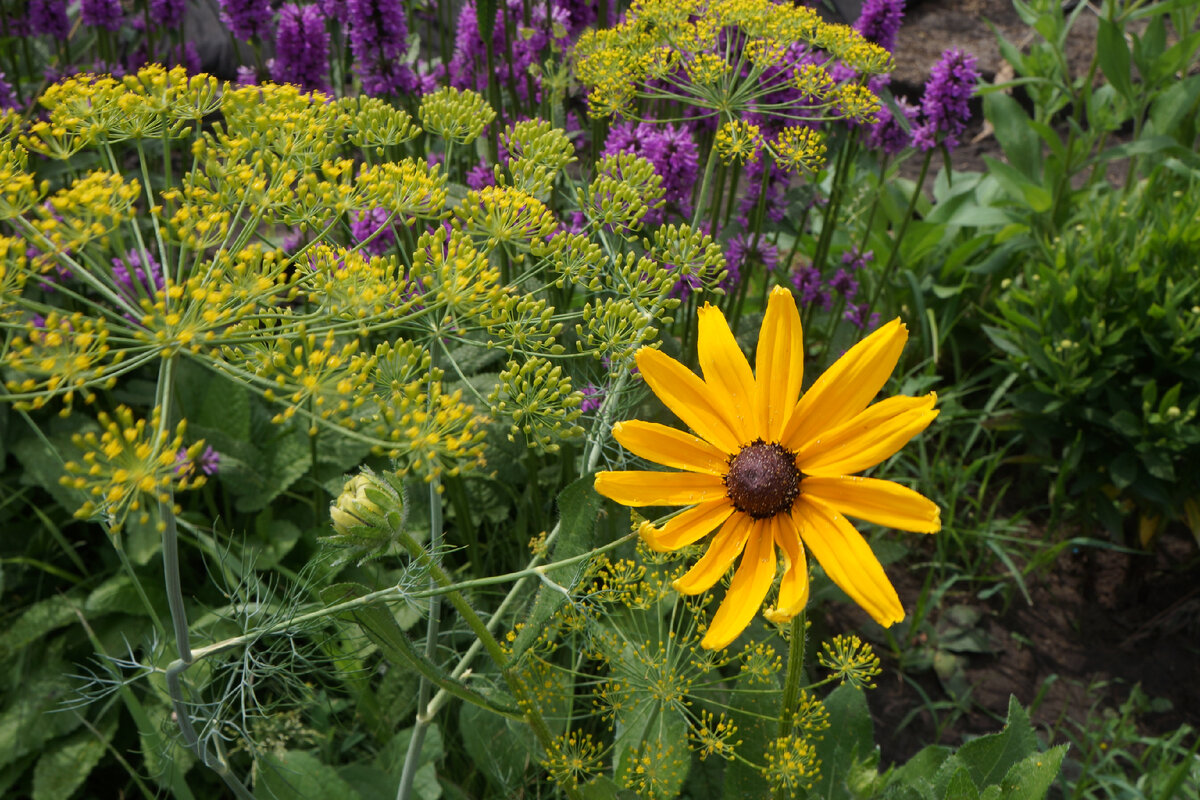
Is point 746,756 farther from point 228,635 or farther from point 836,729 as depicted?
point 228,635

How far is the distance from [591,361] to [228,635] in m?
1.23

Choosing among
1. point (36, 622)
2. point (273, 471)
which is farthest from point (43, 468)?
point (273, 471)

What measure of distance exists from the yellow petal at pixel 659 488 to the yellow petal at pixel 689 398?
0.06m

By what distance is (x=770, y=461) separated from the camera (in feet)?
4.10

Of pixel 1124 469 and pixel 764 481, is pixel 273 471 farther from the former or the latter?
pixel 1124 469

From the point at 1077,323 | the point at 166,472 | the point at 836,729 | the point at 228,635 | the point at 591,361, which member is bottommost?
the point at 228,635

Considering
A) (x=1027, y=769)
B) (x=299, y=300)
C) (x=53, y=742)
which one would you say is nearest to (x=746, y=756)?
(x=1027, y=769)

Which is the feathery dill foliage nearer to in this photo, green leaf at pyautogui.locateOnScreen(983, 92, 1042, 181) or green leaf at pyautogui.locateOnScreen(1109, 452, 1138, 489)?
green leaf at pyautogui.locateOnScreen(1109, 452, 1138, 489)

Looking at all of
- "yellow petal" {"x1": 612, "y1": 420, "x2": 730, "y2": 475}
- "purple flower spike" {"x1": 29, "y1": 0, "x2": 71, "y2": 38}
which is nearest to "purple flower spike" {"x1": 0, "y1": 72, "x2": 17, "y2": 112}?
"purple flower spike" {"x1": 29, "y1": 0, "x2": 71, "y2": 38}

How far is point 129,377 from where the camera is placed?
10.8 ft

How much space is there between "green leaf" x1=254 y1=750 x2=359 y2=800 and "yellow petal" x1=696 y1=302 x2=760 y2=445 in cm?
125

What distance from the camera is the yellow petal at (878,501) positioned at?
1.13 meters

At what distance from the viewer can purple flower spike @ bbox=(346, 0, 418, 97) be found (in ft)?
8.68

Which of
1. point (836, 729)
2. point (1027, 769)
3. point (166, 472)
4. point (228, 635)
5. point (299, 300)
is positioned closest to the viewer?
point (166, 472)
